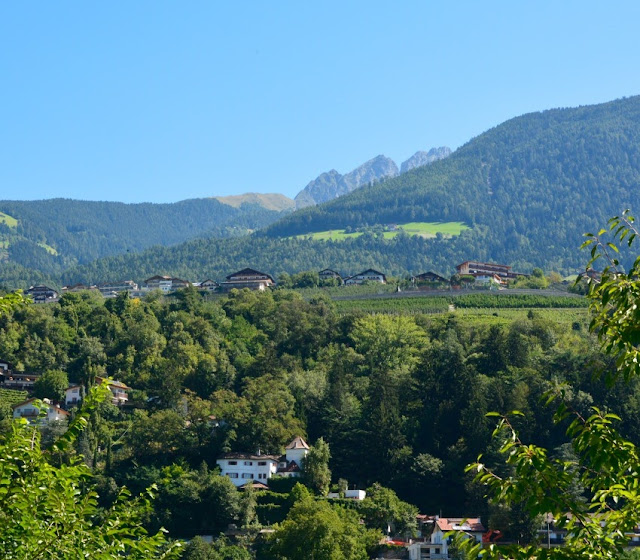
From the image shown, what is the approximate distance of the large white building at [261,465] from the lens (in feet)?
236

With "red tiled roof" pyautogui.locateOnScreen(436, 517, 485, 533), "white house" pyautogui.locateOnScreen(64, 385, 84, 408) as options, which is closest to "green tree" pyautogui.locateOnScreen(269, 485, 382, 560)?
"red tiled roof" pyautogui.locateOnScreen(436, 517, 485, 533)

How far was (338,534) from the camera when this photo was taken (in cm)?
5966

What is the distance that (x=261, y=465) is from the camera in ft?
238

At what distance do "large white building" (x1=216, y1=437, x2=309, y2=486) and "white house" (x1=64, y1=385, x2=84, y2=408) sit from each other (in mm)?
14336

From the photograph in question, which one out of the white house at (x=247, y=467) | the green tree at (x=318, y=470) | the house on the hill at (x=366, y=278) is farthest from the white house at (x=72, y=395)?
the house on the hill at (x=366, y=278)

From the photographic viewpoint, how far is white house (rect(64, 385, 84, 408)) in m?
82.6

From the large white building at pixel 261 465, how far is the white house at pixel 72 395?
14.3m

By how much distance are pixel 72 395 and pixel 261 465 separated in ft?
58.5

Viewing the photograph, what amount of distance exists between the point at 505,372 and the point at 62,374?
30.9 metres

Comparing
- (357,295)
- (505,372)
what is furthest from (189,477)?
(357,295)

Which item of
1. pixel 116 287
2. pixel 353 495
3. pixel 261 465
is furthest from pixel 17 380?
pixel 116 287

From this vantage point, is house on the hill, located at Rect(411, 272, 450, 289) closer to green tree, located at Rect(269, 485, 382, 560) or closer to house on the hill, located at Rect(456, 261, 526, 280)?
house on the hill, located at Rect(456, 261, 526, 280)

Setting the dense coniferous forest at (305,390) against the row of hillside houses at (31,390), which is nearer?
the dense coniferous forest at (305,390)

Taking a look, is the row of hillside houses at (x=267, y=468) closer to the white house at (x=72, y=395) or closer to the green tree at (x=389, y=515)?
the green tree at (x=389, y=515)
